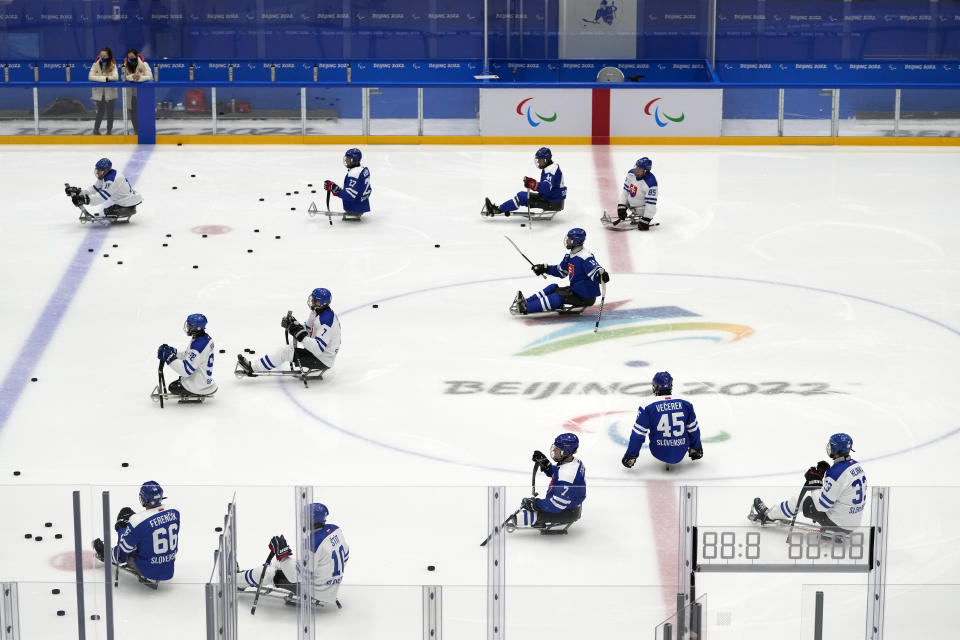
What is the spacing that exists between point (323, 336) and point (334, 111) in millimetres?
9002

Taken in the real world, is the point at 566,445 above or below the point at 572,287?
below

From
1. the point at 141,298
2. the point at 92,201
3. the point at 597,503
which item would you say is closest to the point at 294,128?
the point at 92,201

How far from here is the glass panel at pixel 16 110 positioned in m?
20.4

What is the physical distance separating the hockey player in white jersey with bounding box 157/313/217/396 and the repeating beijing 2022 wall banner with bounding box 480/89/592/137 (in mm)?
9843

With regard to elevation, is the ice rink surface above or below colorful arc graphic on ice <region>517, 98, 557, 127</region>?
below

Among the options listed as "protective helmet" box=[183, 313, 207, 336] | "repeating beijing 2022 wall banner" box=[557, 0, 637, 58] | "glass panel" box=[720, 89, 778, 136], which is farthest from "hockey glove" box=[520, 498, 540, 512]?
"repeating beijing 2022 wall banner" box=[557, 0, 637, 58]

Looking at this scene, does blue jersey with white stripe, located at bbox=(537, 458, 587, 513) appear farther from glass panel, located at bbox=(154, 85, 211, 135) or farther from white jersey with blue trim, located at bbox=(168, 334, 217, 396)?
glass panel, located at bbox=(154, 85, 211, 135)

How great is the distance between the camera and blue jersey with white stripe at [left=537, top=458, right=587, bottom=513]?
7801mm

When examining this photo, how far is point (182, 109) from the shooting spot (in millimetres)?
20641

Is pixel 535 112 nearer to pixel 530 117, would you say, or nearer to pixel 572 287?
pixel 530 117

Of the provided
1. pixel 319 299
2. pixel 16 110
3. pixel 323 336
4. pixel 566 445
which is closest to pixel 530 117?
pixel 16 110

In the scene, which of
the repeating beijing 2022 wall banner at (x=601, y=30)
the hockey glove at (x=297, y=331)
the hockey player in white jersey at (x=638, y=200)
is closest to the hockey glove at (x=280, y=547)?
the hockey glove at (x=297, y=331)

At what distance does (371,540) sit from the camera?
7.50m

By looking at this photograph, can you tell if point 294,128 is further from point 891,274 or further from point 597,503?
point 597,503
